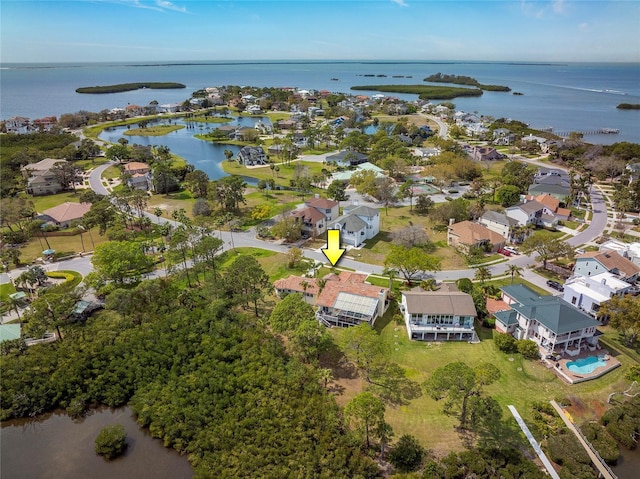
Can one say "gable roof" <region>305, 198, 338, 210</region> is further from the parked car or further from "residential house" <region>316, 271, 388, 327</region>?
the parked car

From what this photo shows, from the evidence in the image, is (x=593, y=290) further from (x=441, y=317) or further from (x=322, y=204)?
(x=322, y=204)

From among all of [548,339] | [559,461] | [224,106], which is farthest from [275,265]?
[224,106]

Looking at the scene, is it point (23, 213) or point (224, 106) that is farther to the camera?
point (224, 106)

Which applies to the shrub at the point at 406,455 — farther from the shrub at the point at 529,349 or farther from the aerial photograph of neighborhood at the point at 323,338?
the shrub at the point at 529,349

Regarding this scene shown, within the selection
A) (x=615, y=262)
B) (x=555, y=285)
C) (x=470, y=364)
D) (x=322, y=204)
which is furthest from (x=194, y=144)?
(x=615, y=262)

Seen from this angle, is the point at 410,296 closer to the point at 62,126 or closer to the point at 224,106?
the point at 62,126

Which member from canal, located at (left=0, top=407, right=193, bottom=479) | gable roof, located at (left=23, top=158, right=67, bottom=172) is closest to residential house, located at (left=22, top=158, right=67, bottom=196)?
gable roof, located at (left=23, top=158, right=67, bottom=172)
